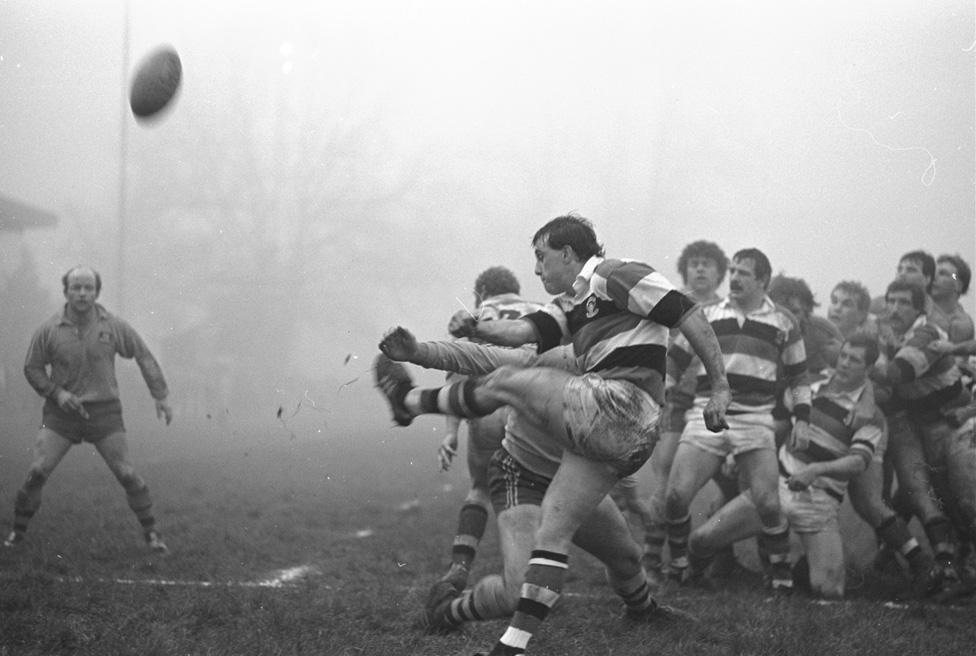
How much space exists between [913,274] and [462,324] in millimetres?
4147

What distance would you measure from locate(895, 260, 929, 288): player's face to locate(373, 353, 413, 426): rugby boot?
416 cm

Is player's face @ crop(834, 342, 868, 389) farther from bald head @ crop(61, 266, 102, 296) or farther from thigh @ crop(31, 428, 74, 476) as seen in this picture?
thigh @ crop(31, 428, 74, 476)

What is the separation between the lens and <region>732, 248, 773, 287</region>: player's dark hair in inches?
241

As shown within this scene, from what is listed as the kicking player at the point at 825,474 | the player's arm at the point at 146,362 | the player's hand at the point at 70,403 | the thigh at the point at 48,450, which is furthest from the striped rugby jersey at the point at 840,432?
the thigh at the point at 48,450

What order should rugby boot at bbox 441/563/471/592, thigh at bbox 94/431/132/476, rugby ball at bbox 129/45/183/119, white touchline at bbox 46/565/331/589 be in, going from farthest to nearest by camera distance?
rugby ball at bbox 129/45/183/119, thigh at bbox 94/431/132/476, white touchline at bbox 46/565/331/589, rugby boot at bbox 441/563/471/592

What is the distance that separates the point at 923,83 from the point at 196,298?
11.8m

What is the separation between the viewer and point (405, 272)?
1480 cm

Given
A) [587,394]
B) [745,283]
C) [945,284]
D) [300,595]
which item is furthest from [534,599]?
[945,284]

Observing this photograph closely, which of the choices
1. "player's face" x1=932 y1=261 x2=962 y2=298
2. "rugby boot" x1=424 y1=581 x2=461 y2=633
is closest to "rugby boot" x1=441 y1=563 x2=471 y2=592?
"rugby boot" x1=424 y1=581 x2=461 y2=633

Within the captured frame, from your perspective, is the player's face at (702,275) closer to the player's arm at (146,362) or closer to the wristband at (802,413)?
the wristband at (802,413)

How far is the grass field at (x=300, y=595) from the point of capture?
4.25 m

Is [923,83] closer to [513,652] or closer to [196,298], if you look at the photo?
[513,652]

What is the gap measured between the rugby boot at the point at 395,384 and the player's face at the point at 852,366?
3.40m

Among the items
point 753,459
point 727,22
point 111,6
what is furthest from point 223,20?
point 753,459
